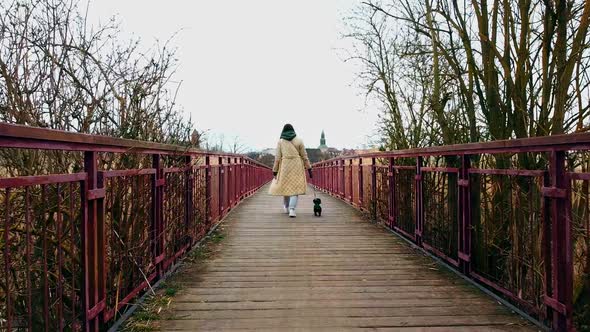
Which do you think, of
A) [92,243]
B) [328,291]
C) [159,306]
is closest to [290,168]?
[328,291]

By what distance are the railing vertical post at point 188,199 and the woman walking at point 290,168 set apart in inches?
120

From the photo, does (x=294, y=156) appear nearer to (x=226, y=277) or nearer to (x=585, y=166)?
(x=226, y=277)

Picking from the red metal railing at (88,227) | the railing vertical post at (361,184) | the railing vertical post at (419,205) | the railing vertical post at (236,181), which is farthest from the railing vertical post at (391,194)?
the railing vertical post at (236,181)

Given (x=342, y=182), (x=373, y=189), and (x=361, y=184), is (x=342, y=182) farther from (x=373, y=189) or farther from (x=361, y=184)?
Answer: (x=373, y=189)

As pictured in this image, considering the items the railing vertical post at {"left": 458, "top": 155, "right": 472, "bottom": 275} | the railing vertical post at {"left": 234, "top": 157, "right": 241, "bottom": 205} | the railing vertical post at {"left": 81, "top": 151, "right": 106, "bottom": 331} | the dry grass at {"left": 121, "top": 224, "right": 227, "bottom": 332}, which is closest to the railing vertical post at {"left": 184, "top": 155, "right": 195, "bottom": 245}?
the dry grass at {"left": 121, "top": 224, "right": 227, "bottom": 332}

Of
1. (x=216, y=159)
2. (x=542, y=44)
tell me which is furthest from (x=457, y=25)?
(x=216, y=159)

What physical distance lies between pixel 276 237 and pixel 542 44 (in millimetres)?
3534

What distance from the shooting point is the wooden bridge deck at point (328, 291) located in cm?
298

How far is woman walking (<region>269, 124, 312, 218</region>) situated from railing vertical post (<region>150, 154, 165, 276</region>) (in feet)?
14.2

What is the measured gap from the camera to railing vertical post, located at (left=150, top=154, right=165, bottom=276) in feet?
12.6

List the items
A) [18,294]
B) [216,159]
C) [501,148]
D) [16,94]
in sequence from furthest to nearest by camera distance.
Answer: [216,159], [16,94], [501,148], [18,294]

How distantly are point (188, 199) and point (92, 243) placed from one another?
2499 millimetres

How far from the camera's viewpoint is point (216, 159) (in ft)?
24.4

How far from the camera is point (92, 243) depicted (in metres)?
2.62
